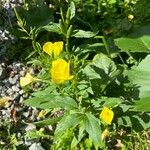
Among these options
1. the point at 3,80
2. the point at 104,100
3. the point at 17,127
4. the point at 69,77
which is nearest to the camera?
the point at 69,77

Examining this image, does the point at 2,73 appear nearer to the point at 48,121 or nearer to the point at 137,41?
the point at 48,121

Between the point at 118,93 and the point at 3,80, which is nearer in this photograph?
the point at 118,93

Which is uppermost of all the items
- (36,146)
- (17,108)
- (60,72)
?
(60,72)

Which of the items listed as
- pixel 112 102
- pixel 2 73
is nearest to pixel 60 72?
pixel 112 102

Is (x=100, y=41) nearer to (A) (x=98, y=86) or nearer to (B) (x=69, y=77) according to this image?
(A) (x=98, y=86)

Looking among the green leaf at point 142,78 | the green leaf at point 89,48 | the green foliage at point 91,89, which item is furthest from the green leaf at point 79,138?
the green leaf at point 89,48

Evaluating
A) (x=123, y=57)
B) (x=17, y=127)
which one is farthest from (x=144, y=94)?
(x=17, y=127)
